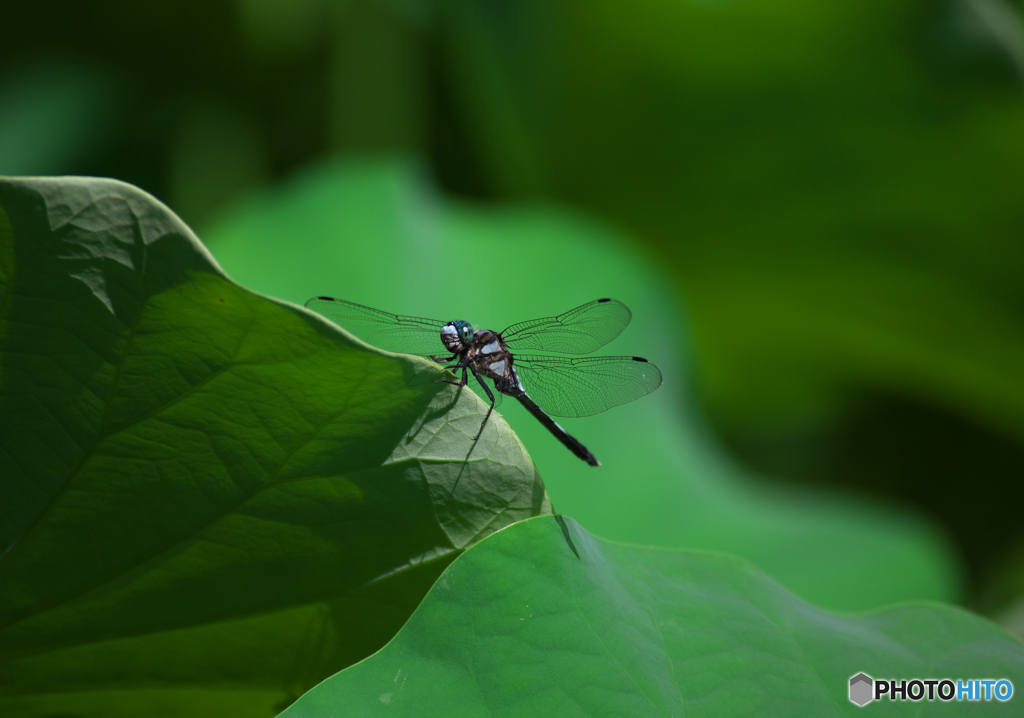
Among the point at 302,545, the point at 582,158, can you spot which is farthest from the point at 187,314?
the point at 582,158

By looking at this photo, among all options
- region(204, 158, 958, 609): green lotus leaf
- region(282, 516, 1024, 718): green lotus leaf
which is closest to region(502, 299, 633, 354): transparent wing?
region(204, 158, 958, 609): green lotus leaf

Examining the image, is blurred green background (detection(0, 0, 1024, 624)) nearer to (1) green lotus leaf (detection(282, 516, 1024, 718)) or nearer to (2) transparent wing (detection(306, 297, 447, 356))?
(2) transparent wing (detection(306, 297, 447, 356))

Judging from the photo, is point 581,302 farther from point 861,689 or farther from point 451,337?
point 861,689

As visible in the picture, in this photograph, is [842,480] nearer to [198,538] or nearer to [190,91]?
[198,538]

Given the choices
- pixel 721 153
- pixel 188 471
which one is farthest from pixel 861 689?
pixel 721 153

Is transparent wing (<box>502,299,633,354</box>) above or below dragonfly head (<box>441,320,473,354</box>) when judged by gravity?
below

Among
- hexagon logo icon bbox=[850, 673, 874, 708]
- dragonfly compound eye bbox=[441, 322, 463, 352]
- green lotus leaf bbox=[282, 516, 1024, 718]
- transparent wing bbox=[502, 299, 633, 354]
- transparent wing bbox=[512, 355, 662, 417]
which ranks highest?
dragonfly compound eye bbox=[441, 322, 463, 352]
